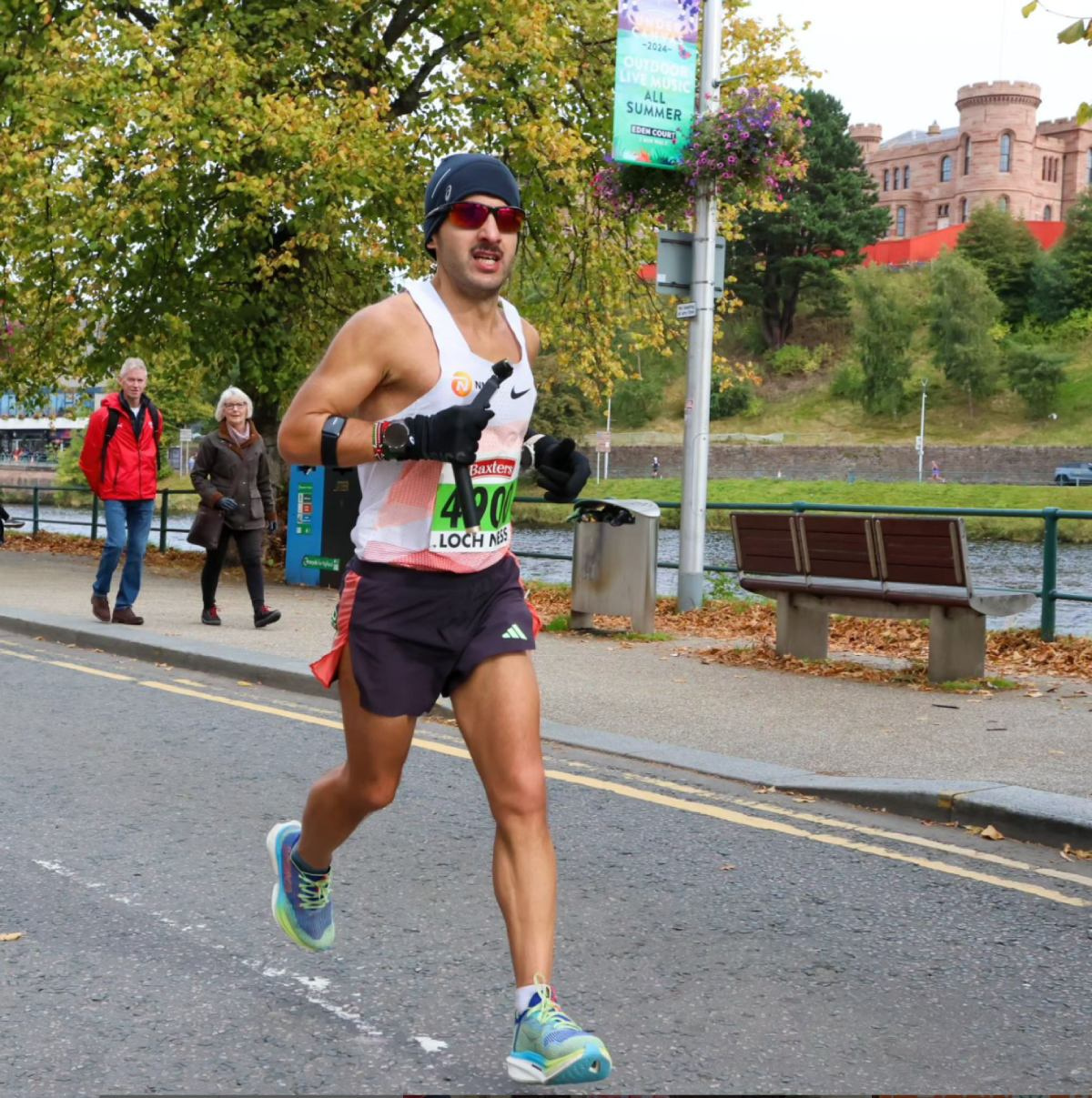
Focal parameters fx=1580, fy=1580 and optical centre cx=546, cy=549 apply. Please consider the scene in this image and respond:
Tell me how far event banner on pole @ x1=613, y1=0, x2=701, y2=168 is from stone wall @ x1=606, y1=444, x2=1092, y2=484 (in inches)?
2632

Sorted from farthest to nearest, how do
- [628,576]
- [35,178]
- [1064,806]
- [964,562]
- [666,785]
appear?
[35,178] → [628,576] → [964,562] → [666,785] → [1064,806]

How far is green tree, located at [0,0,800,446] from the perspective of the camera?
53.7 ft

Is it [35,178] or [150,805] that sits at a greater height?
[35,178]

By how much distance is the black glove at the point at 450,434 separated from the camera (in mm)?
3320

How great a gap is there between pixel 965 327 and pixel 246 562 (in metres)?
83.5

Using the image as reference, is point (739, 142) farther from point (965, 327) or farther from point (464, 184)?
point (965, 327)

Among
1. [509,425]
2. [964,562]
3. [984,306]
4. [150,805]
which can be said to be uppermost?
[984,306]

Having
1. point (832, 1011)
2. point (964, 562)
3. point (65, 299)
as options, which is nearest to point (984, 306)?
point (65, 299)

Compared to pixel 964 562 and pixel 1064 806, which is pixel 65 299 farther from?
pixel 1064 806

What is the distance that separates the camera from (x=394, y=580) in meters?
3.54

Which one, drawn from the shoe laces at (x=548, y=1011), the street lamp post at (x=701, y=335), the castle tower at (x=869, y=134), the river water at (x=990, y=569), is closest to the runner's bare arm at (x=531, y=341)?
the shoe laces at (x=548, y=1011)

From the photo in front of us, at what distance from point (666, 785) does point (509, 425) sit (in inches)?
131

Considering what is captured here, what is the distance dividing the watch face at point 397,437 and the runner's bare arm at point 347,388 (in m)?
0.08

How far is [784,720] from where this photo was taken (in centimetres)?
830
